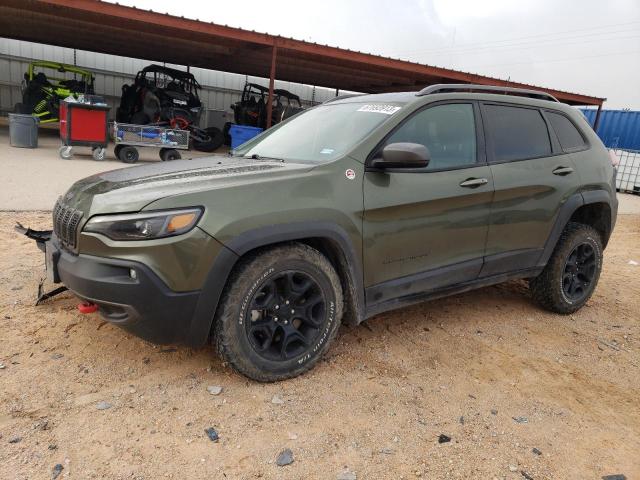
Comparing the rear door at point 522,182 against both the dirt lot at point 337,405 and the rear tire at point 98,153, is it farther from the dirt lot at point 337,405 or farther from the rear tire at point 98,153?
the rear tire at point 98,153

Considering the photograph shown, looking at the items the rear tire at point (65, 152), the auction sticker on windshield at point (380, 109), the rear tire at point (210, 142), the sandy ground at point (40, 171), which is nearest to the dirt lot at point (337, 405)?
the auction sticker on windshield at point (380, 109)

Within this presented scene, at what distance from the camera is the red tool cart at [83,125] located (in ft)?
37.1

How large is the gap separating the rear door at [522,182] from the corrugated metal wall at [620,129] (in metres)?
19.2

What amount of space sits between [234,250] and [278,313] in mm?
473

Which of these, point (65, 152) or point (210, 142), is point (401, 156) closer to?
point (65, 152)

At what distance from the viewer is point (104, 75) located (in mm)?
23234

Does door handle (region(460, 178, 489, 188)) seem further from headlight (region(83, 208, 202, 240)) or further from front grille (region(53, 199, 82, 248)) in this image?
front grille (region(53, 199, 82, 248))

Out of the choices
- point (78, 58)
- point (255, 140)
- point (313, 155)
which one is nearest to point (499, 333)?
point (313, 155)

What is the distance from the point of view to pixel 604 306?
14.8ft

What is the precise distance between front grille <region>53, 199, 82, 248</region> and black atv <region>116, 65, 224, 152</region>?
1203 cm

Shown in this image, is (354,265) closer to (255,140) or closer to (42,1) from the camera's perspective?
(255,140)

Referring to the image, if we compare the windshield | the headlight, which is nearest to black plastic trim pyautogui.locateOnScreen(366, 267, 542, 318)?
the windshield

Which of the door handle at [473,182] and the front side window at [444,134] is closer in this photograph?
the front side window at [444,134]

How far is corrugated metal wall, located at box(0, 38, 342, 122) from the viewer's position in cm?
2150
